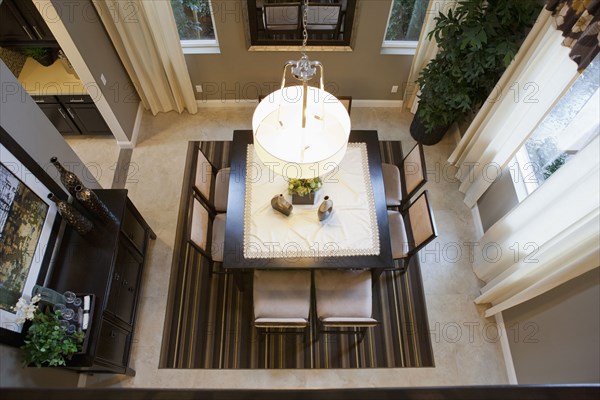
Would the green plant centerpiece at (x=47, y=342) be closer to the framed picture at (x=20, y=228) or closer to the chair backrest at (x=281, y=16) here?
the framed picture at (x=20, y=228)

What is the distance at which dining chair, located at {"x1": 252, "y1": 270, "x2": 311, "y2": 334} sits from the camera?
9.16 ft

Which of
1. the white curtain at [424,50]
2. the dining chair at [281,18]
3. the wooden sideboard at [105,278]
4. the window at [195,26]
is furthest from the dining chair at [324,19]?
the wooden sideboard at [105,278]

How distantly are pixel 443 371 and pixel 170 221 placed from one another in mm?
2796

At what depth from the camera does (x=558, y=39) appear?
232cm

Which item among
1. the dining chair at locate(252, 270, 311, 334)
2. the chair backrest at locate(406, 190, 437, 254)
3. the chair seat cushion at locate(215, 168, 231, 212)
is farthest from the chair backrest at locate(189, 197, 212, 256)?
the chair backrest at locate(406, 190, 437, 254)

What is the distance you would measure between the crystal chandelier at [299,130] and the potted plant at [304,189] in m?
0.60

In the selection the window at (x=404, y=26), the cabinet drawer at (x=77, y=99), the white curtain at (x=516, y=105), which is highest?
the window at (x=404, y=26)

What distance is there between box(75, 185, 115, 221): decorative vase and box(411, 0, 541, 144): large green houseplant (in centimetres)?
284

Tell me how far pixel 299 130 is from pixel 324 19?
1.83 meters

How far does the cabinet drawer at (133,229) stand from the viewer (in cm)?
290

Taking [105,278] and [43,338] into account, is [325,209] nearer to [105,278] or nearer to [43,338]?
[105,278]

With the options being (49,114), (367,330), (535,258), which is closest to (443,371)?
(367,330)

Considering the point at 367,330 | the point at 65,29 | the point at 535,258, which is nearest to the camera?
the point at 535,258

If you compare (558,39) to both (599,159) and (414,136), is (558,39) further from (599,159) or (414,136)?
(414,136)
